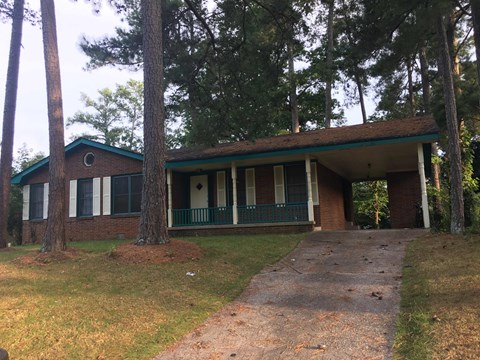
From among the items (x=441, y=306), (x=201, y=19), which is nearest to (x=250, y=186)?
(x=201, y=19)

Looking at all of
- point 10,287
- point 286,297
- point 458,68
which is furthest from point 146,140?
point 458,68

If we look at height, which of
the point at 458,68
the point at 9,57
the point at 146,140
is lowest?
the point at 146,140

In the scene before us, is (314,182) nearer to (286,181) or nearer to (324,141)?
(286,181)

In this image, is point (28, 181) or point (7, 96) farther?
point (28, 181)

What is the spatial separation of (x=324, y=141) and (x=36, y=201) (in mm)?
13675

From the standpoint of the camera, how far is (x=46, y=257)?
910 centimetres

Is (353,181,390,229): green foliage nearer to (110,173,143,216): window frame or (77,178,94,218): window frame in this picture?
(110,173,143,216): window frame

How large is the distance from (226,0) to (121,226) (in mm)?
9901

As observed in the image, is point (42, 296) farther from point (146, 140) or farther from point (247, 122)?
point (247, 122)

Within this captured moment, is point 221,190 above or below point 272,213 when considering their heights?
above

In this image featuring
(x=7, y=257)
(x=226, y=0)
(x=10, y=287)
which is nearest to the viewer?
(x=10, y=287)

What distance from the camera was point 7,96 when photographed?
13547mm

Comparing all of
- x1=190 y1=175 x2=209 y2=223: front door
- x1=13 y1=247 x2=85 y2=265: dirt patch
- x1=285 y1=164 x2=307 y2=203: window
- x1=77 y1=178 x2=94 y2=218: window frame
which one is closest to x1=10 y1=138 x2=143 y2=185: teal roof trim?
x1=77 y1=178 x2=94 y2=218: window frame

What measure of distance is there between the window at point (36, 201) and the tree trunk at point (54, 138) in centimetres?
1020
